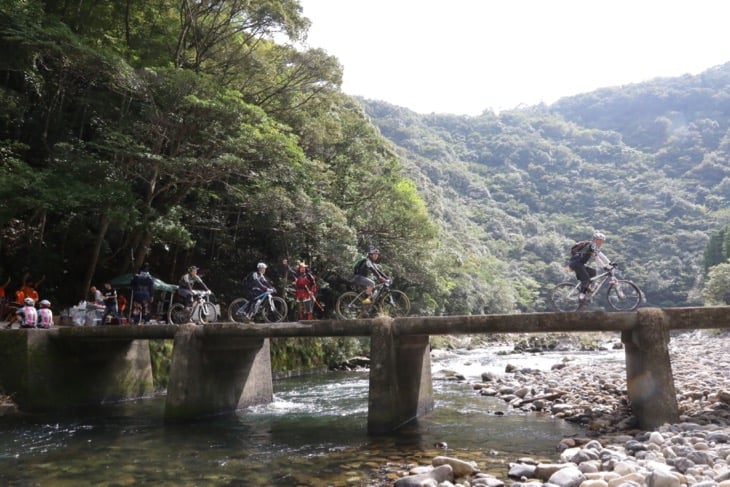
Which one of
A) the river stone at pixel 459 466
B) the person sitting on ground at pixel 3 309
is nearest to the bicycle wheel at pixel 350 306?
the river stone at pixel 459 466

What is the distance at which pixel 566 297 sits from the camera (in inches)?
532

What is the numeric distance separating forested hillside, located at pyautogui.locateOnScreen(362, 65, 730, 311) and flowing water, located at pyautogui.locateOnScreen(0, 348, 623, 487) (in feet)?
155

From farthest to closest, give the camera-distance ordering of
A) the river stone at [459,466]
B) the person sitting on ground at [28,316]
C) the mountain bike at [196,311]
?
the mountain bike at [196,311], the person sitting on ground at [28,316], the river stone at [459,466]

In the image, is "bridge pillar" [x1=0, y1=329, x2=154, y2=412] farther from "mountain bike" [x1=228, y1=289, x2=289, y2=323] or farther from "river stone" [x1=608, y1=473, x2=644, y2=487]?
"river stone" [x1=608, y1=473, x2=644, y2=487]

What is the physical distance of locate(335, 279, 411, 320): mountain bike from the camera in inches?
584

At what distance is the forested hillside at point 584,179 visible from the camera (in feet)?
304

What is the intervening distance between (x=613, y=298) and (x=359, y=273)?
607 centimetres

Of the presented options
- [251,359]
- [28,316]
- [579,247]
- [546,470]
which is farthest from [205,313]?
[546,470]

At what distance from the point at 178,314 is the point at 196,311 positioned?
0.90 meters

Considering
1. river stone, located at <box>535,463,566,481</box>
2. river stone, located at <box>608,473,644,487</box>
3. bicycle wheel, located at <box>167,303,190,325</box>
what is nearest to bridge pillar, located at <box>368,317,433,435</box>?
river stone, located at <box>535,463,566,481</box>

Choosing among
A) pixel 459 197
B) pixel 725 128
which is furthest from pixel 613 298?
pixel 725 128

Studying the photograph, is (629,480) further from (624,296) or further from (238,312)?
(238,312)

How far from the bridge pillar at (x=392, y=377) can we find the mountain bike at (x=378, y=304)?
4.03 ft

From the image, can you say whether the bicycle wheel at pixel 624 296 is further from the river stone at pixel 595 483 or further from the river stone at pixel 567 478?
the river stone at pixel 595 483
